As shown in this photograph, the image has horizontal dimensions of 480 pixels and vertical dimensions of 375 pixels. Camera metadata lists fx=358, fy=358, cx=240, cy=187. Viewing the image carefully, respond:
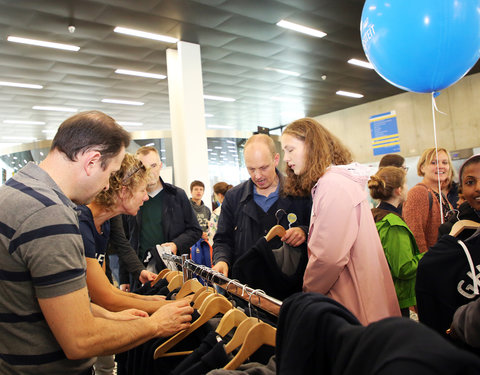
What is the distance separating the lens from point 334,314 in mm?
636

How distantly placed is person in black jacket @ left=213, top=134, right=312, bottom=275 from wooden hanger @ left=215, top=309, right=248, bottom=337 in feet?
2.73

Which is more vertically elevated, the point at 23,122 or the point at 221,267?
the point at 23,122

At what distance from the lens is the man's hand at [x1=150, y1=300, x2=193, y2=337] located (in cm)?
125

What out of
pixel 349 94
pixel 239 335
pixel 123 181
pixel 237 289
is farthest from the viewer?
pixel 349 94

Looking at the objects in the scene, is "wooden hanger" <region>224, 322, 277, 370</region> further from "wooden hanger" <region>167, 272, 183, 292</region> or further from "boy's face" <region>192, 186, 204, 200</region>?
"boy's face" <region>192, 186, 204, 200</region>

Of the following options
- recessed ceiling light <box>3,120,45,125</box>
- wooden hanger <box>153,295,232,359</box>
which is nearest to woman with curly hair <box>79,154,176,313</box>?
wooden hanger <box>153,295,232,359</box>

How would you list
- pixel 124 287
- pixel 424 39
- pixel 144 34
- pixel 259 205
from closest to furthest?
pixel 259 205
pixel 424 39
pixel 124 287
pixel 144 34

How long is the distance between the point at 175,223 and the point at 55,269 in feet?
6.16

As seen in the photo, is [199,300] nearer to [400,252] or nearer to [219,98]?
[400,252]

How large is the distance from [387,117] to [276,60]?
515 cm

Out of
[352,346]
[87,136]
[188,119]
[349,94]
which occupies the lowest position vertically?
[352,346]

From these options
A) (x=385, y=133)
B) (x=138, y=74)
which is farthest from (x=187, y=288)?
(x=385, y=133)

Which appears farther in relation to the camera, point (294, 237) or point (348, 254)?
point (294, 237)

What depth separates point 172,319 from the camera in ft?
4.17
